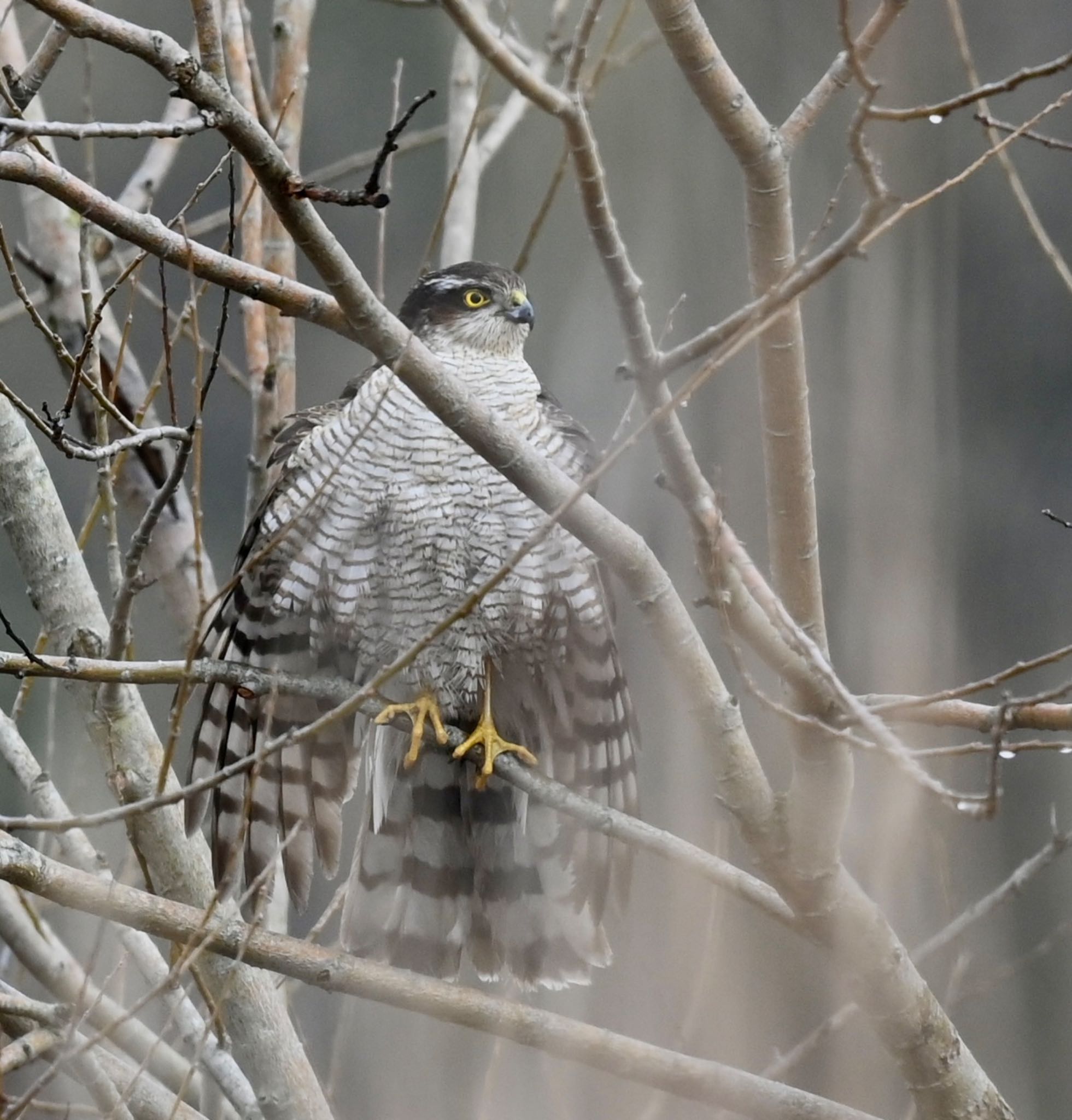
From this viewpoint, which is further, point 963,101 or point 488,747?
point 488,747

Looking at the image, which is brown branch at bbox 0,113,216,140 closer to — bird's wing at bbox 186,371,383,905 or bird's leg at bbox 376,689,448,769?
bird's wing at bbox 186,371,383,905

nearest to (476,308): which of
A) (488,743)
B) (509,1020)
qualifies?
(488,743)

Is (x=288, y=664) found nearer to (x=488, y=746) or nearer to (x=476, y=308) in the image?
(x=488, y=746)

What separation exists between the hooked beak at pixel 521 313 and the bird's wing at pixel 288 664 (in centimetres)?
52

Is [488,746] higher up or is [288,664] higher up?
[288,664]

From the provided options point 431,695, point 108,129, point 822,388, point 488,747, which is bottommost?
point 488,747

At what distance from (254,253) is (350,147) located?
487 centimetres

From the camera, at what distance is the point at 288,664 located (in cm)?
356

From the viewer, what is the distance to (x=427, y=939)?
349 cm

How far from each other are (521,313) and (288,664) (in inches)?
47.3

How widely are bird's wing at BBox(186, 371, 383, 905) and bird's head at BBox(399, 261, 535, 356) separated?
44cm

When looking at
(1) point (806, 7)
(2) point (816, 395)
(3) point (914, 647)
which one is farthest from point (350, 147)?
(3) point (914, 647)

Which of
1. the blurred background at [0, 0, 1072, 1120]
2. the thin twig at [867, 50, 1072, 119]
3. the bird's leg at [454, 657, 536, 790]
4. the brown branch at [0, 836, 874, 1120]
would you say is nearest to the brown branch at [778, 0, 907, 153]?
the thin twig at [867, 50, 1072, 119]

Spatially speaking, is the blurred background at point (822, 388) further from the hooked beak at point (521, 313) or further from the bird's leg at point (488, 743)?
the hooked beak at point (521, 313)
